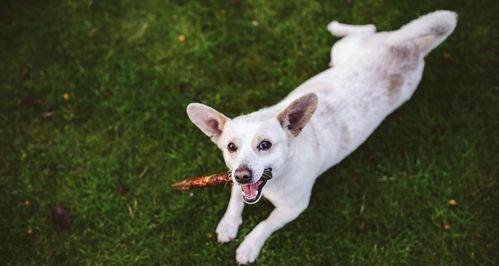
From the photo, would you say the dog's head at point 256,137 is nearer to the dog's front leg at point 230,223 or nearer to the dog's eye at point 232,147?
the dog's eye at point 232,147

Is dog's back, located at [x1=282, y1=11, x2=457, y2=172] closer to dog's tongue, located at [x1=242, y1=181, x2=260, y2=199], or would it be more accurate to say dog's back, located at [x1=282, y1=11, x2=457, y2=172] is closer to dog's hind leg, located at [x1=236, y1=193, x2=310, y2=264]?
dog's hind leg, located at [x1=236, y1=193, x2=310, y2=264]

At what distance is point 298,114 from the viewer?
339cm

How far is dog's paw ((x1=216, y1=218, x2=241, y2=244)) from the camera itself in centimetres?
448

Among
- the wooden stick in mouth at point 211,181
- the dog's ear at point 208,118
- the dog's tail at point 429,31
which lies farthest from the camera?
the dog's tail at point 429,31

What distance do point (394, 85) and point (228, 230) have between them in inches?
81.8

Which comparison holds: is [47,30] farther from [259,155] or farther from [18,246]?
[259,155]

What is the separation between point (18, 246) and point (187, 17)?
3.18 m

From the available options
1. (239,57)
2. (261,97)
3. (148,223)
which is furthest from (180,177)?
(239,57)

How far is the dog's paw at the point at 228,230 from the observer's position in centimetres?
448

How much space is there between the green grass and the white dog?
1.97 ft

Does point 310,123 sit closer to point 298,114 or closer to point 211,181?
point 298,114

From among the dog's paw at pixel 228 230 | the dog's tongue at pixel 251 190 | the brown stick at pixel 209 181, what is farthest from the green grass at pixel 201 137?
the dog's tongue at pixel 251 190

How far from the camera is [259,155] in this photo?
3.26 m

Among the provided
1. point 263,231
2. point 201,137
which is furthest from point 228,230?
point 201,137
